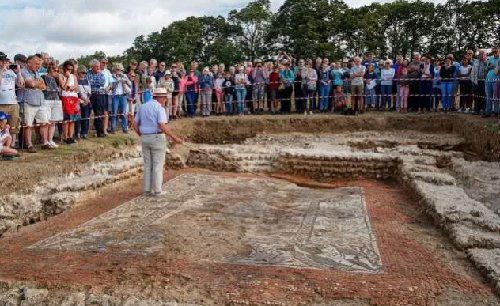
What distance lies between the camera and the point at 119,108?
14766 mm

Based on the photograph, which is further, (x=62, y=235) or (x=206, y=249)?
(x=62, y=235)

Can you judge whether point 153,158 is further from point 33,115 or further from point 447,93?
point 447,93

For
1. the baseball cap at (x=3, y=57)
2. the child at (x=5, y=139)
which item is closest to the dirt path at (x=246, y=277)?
the child at (x=5, y=139)

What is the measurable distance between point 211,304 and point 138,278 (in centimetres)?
103

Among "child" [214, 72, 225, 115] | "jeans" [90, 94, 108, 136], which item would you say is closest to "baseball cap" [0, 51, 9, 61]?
"jeans" [90, 94, 108, 136]

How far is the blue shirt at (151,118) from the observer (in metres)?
9.80

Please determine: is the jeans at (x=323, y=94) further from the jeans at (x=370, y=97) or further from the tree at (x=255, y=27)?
the tree at (x=255, y=27)

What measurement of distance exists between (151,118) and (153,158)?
0.74m

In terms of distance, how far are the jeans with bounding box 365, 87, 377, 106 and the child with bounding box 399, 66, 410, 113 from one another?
0.92 m

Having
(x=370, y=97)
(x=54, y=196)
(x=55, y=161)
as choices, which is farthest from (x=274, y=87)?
(x=54, y=196)

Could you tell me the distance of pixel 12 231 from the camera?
27.1ft

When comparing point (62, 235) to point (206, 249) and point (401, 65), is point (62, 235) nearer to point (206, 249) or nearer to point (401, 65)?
point (206, 249)

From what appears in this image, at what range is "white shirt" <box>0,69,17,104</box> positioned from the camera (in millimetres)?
10242

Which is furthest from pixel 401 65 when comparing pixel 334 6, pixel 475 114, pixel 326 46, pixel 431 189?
pixel 334 6
